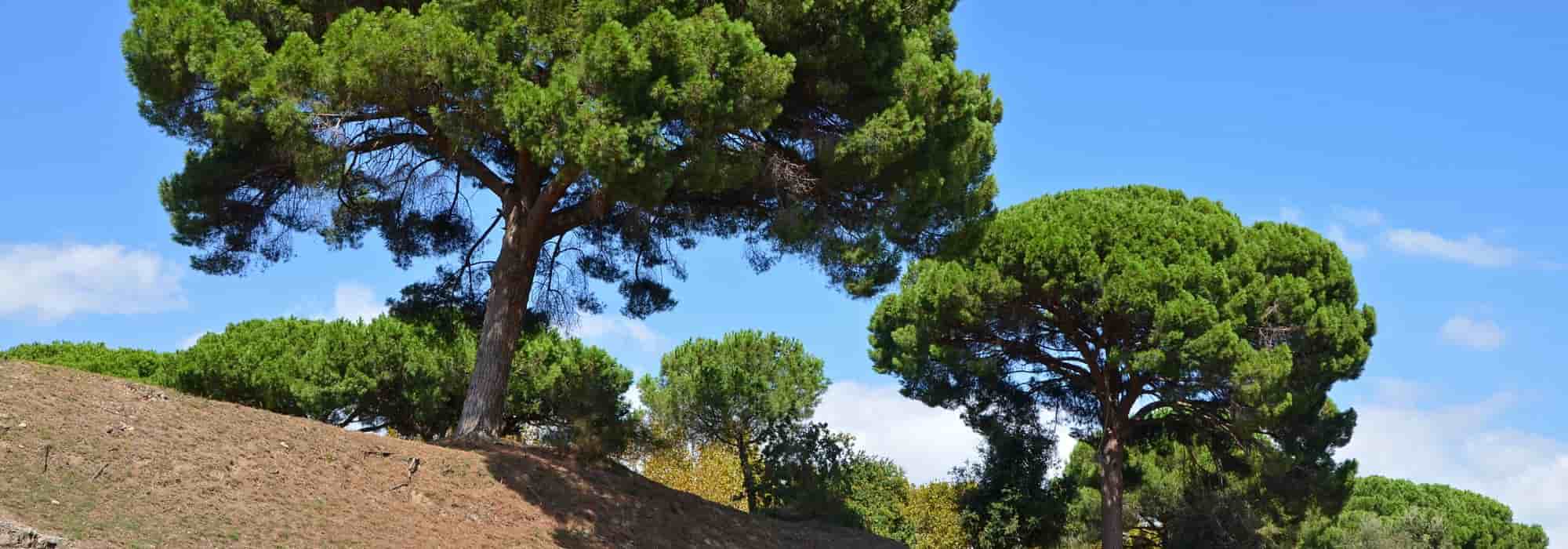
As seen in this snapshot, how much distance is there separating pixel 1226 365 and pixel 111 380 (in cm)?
1703

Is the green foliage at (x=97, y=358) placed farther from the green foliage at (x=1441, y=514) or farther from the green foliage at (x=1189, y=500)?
the green foliage at (x=1441, y=514)

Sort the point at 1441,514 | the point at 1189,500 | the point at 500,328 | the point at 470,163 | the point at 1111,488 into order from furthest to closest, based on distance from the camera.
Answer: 1. the point at 1441,514
2. the point at 1189,500
3. the point at 1111,488
4. the point at 470,163
5. the point at 500,328

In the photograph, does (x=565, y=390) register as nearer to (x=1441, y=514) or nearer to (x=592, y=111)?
(x=592, y=111)

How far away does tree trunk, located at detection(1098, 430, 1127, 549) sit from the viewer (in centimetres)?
2242

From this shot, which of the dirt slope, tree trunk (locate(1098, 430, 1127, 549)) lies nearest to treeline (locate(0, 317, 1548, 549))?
tree trunk (locate(1098, 430, 1127, 549))

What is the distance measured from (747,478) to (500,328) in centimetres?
827

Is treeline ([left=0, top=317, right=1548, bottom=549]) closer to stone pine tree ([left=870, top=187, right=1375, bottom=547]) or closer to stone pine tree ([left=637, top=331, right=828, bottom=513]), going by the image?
stone pine tree ([left=637, top=331, right=828, bottom=513])

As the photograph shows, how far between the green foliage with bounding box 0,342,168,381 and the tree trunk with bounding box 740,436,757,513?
12.0 metres

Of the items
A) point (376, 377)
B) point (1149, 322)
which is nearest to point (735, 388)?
point (376, 377)

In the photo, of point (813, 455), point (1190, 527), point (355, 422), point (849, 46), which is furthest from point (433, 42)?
point (1190, 527)

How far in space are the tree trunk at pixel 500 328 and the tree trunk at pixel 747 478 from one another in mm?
6125

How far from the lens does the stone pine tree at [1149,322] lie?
68.4 ft

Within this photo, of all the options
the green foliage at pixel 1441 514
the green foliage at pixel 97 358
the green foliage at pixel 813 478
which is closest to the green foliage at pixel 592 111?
the green foliage at pixel 813 478

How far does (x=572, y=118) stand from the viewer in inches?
422
